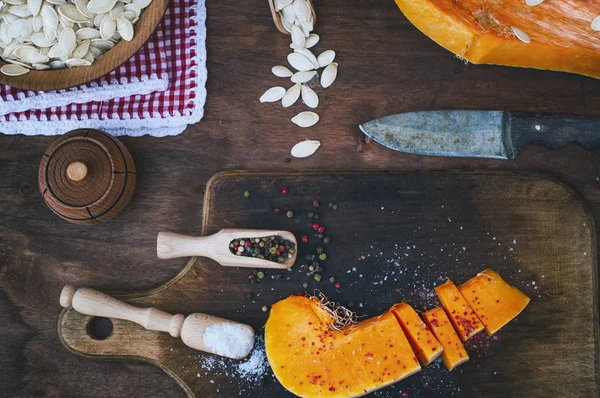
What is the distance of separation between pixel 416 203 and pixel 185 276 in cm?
74

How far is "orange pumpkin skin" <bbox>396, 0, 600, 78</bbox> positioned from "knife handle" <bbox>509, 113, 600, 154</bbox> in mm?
159

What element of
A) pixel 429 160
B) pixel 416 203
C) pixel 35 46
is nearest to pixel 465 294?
pixel 416 203

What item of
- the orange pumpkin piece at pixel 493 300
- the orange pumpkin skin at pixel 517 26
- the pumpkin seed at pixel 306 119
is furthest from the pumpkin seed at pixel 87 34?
the orange pumpkin piece at pixel 493 300

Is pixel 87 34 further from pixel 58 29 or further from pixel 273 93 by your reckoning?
pixel 273 93

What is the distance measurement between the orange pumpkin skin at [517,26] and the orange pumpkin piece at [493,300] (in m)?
0.65

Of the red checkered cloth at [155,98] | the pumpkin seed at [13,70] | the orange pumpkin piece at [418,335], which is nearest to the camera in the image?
the pumpkin seed at [13,70]

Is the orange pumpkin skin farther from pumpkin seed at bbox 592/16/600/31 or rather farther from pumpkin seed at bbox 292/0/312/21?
pumpkin seed at bbox 292/0/312/21

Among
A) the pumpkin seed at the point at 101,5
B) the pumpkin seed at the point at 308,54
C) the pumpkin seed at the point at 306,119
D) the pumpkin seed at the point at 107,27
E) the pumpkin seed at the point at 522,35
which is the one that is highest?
the pumpkin seed at the point at 522,35

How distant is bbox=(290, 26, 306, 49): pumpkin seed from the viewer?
1.55 metres

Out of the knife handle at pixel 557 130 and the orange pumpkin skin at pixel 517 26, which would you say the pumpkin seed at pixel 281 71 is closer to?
the orange pumpkin skin at pixel 517 26

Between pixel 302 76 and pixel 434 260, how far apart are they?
0.69 metres

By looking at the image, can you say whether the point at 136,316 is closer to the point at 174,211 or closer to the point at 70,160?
the point at 174,211

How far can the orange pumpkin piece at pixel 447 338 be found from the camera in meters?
1.47

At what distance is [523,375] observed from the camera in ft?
5.19
